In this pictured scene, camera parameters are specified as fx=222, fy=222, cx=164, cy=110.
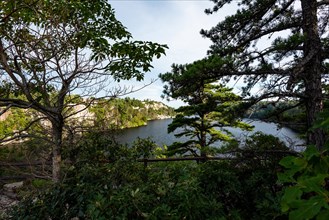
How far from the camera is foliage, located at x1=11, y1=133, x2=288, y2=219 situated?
1.95m

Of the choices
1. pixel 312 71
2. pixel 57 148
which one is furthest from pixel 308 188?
pixel 312 71

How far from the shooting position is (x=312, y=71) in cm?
430

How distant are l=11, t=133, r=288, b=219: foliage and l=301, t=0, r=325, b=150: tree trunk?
1.48 m

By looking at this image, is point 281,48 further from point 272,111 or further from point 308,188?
point 308,188

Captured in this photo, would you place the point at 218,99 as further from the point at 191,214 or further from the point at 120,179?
the point at 191,214

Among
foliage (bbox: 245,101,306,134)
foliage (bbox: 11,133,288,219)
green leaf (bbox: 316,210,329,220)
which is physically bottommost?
foliage (bbox: 11,133,288,219)

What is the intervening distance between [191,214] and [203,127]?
37.7 ft

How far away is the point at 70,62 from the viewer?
378 cm

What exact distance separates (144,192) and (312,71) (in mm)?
4003

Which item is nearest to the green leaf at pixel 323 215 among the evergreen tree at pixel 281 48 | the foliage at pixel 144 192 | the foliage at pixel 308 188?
the foliage at pixel 308 188

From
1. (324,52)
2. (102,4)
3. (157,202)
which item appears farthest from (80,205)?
(324,52)

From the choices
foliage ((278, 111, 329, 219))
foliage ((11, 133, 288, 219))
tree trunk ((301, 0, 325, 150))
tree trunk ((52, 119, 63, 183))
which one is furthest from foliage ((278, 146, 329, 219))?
tree trunk ((301, 0, 325, 150))

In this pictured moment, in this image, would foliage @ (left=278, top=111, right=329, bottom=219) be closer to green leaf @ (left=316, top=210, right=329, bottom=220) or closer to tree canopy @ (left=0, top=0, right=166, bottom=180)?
green leaf @ (left=316, top=210, right=329, bottom=220)

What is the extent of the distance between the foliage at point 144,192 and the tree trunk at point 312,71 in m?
1.48
